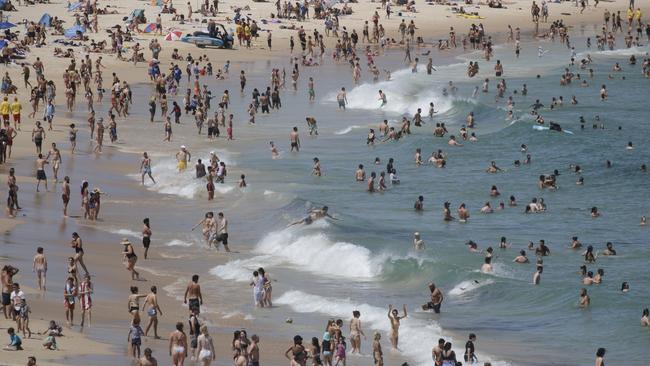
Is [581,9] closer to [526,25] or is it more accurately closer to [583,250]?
[526,25]

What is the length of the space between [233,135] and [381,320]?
21534 mm

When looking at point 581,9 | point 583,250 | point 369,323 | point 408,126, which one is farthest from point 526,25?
point 369,323

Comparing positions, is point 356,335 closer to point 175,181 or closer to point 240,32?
point 175,181

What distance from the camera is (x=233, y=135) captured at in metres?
45.9

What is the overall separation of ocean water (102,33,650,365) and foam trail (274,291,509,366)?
0.16 ft

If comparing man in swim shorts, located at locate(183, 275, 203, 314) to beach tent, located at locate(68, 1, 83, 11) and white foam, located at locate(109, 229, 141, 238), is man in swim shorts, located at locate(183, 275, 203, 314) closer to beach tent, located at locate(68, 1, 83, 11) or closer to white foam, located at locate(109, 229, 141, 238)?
white foam, located at locate(109, 229, 141, 238)

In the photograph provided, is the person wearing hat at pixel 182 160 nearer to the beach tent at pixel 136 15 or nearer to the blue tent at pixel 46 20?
the blue tent at pixel 46 20

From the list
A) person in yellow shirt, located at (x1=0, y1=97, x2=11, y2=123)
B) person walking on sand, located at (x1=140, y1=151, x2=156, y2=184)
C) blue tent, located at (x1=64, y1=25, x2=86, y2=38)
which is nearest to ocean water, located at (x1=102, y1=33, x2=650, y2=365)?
person walking on sand, located at (x1=140, y1=151, x2=156, y2=184)

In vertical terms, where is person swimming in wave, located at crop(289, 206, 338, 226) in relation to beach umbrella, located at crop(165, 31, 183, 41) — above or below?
above

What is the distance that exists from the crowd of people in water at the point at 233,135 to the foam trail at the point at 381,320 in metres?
0.34

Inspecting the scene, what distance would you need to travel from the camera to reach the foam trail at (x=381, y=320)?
23.4 meters

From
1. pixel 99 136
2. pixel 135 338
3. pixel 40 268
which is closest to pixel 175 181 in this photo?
pixel 99 136

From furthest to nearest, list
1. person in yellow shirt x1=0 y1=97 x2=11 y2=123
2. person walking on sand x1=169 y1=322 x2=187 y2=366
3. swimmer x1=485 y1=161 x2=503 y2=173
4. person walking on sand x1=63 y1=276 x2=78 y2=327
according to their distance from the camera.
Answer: swimmer x1=485 y1=161 x2=503 y2=173, person in yellow shirt x1=0 y1=97 x2=11 y2=123, person walking on sand x1=63 y1=276 x2=78 y2=327, person walking on sand x1=169 y1=322 x2=187 y2=366

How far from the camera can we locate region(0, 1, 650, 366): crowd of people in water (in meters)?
22.1
